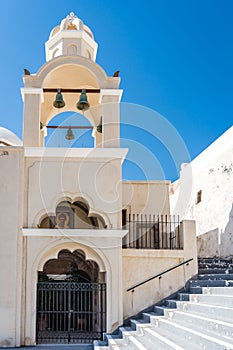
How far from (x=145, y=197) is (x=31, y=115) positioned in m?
4.76

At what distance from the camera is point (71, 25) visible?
515 inches

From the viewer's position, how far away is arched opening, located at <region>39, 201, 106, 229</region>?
12445mm

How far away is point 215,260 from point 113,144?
444 centimetres

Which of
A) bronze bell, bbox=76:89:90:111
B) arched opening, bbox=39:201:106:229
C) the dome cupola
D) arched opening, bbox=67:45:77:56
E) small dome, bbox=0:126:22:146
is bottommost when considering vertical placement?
arched opening, bbox=39:201:106:229

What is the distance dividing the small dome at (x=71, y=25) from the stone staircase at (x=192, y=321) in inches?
281

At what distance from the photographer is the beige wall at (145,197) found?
14461 mm

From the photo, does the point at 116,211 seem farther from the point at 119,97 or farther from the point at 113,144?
the point at 119,97

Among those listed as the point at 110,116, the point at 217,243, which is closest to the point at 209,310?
the point at 110,116

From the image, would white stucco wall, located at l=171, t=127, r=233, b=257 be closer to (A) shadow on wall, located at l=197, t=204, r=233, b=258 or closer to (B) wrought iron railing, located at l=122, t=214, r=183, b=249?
(A) shadow on wall, located at l=197, t=204, r=233, b=258

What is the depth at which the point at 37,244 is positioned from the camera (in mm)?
10859

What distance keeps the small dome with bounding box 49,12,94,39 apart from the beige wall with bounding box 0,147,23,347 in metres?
3.99

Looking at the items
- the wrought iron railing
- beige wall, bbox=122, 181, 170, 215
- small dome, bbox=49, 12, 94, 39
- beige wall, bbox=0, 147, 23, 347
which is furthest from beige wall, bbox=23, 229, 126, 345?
small dome, bbox=49, 12, 94, 39

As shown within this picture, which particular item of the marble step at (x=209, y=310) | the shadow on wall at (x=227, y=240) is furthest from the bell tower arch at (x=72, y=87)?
the shadow on wall at (x=227, y=240)

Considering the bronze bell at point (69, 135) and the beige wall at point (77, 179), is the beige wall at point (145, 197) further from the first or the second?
the beige wall at point (77, 179)
